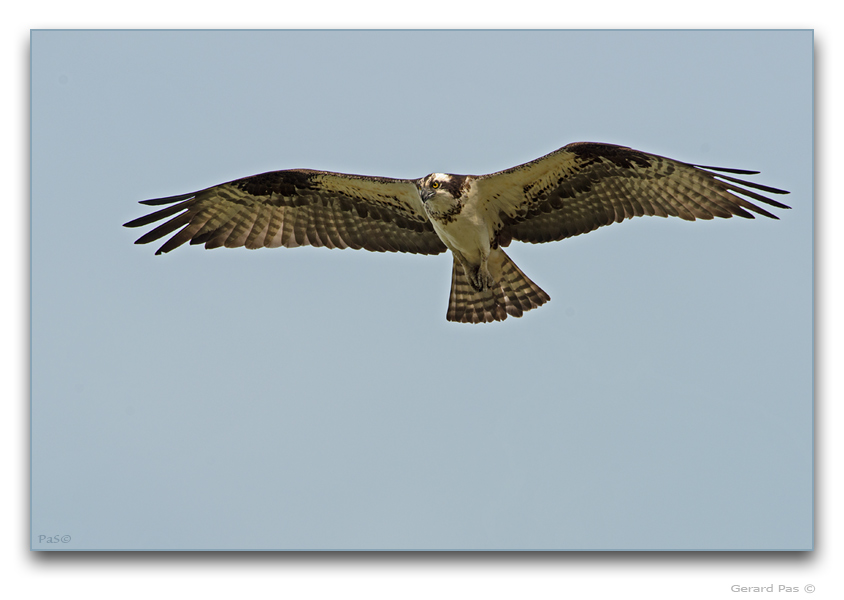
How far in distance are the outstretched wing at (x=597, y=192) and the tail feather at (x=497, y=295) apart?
0.40m

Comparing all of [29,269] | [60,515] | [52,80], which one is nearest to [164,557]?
[60,515]

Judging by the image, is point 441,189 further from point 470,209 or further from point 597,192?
point 597,192

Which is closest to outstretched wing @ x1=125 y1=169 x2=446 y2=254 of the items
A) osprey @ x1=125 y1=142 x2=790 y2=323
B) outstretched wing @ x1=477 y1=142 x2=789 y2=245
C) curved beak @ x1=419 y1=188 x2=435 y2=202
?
osprey @ x1=125 y1=142 x2=790 y2=323

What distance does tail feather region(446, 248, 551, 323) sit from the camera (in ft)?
23.5

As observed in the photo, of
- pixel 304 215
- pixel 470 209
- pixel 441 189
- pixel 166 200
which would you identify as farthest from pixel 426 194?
pixel 166 200

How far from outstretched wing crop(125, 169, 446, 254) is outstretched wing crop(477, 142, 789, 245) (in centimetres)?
81

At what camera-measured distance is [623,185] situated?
6.52 meters

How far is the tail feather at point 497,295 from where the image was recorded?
23.5ft

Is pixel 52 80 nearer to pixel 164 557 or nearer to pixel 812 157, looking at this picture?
pixel 164 557

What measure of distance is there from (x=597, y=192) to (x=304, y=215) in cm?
257

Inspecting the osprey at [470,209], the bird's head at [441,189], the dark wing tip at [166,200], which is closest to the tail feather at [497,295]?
the osprey at [470,209]

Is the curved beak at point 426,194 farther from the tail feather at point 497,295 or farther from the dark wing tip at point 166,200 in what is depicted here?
the dark wing tip at point 166,200

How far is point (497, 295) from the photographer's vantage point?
7242 millimetres

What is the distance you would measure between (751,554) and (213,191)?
510 centimetres
